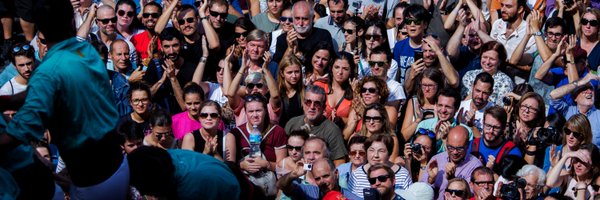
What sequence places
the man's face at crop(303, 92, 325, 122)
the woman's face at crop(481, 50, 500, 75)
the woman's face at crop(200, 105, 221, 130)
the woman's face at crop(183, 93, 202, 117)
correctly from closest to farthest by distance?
1. the woman's face at crop(200, 105, 221, 130)
2. the man's face at crop(303, 92, 325, 122)
3. the woman's face at crop(183, 93, 202, 117)
4. the woman's face at crop(481, 50, 500, 75)

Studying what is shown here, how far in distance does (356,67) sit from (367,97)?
3.64 ft

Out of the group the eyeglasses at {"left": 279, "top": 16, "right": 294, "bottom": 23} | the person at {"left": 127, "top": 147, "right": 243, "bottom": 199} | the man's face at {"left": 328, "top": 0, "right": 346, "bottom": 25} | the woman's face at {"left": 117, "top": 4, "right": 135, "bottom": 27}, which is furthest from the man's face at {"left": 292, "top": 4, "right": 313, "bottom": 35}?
the person at {"left": 127, "top": 147, "right": 243, "bottom": 199}

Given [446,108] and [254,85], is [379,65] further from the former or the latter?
[254,85]

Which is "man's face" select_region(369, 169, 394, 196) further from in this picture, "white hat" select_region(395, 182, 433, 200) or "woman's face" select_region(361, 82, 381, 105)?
"woman's face" select_region(361, 82, 381, 105)

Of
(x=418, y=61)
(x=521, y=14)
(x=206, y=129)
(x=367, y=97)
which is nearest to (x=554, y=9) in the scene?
(x=521, y=14)

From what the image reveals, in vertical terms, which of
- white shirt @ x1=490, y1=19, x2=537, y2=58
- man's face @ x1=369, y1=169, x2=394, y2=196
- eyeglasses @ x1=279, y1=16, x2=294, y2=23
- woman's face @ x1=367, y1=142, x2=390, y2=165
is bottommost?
man's face @ x1=369, y1=169, x2=394, y2=196

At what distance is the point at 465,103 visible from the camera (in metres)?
14.6

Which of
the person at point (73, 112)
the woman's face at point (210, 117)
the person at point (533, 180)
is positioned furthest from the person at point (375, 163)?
the person at point (73, 112)

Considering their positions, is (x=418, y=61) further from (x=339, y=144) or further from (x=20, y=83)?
(x=20, y=83)

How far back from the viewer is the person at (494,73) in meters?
14.7

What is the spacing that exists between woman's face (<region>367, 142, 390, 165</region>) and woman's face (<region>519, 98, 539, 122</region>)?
1.66m

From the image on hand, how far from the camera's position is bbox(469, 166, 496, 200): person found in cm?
1245

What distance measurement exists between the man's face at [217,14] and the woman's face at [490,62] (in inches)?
115

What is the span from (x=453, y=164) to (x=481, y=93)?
4.73ft
